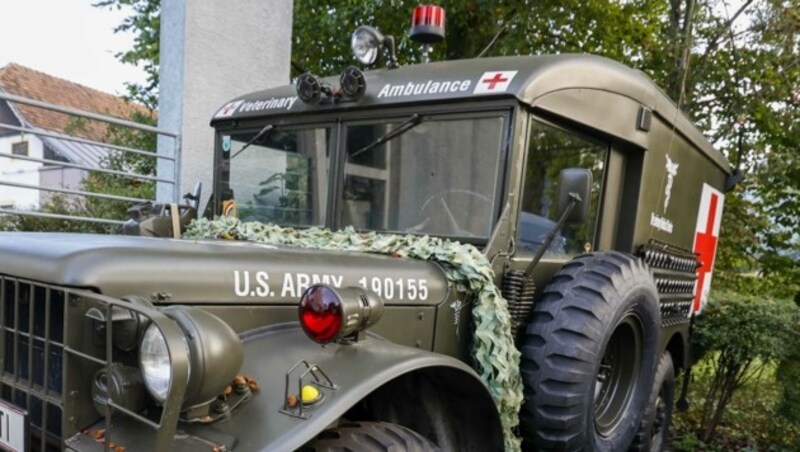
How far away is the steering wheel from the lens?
2.84 meters

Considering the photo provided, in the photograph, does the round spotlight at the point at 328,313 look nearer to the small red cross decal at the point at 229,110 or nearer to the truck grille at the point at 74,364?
the truck grille at the point at 74,364

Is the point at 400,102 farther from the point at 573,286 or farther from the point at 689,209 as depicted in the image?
the point at 689,209

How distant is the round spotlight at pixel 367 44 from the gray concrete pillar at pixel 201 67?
8.72 ft

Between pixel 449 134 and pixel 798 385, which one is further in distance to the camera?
pixel 798 385

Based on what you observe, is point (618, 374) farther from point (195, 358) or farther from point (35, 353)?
point (35, 353)

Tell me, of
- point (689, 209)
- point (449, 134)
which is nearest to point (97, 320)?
point (449, 134)

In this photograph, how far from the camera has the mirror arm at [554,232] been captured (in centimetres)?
267

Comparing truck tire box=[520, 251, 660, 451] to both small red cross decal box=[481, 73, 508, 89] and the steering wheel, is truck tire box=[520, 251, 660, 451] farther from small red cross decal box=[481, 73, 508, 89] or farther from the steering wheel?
small red cross decal box=[481, 73, 508, 89]

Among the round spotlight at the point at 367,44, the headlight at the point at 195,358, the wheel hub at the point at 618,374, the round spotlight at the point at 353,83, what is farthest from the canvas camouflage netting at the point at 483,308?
the round spotlight at the point at 367,44

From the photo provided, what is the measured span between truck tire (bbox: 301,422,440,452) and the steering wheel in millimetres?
1098

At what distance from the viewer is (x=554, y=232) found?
2803 mm

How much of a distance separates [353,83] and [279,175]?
0.72m

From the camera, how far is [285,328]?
6.99 feet

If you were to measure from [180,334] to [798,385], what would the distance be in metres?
4.76
